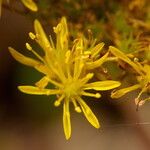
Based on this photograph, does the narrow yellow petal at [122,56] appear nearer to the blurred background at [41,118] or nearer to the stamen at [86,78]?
the stamen at [86,78]

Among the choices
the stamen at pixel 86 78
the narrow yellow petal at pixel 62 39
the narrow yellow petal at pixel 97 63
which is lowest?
the stamen at pixel 86 78

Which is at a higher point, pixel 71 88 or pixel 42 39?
pixel 42 39

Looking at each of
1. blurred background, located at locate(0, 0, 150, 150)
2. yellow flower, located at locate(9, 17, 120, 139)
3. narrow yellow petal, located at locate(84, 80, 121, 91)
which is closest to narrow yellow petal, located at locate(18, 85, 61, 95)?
yellow flower, located at locate(9, 17, 120, 139)

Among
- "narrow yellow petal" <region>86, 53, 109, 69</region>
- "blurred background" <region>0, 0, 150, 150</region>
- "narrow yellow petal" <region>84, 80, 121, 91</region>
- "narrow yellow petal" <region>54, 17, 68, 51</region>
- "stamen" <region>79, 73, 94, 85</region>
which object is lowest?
"narrow yellow petal" <region>84, 80, 121, 91</region>

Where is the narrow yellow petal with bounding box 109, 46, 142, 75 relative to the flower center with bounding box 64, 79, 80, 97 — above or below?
above

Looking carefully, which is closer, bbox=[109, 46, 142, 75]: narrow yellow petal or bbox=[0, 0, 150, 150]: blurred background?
bbox=[109, 46, 142, 75]: narrow yellow petal

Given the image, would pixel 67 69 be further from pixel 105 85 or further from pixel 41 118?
pixel 41 118

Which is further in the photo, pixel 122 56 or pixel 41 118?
pixel 41 118

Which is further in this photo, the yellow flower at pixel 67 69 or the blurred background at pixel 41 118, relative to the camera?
the blurred background at pixel 41 118

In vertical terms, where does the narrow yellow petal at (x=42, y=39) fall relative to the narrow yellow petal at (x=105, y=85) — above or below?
above

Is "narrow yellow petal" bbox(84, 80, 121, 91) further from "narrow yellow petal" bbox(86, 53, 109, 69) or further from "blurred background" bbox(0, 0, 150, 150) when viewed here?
"blurred background" bbox(0, 0, 150, 150)

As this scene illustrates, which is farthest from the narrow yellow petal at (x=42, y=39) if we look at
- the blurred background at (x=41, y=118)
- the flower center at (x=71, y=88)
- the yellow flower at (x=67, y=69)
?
the blurred background at (x=41, y=118)

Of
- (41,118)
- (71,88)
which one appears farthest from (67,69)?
(41,118)
